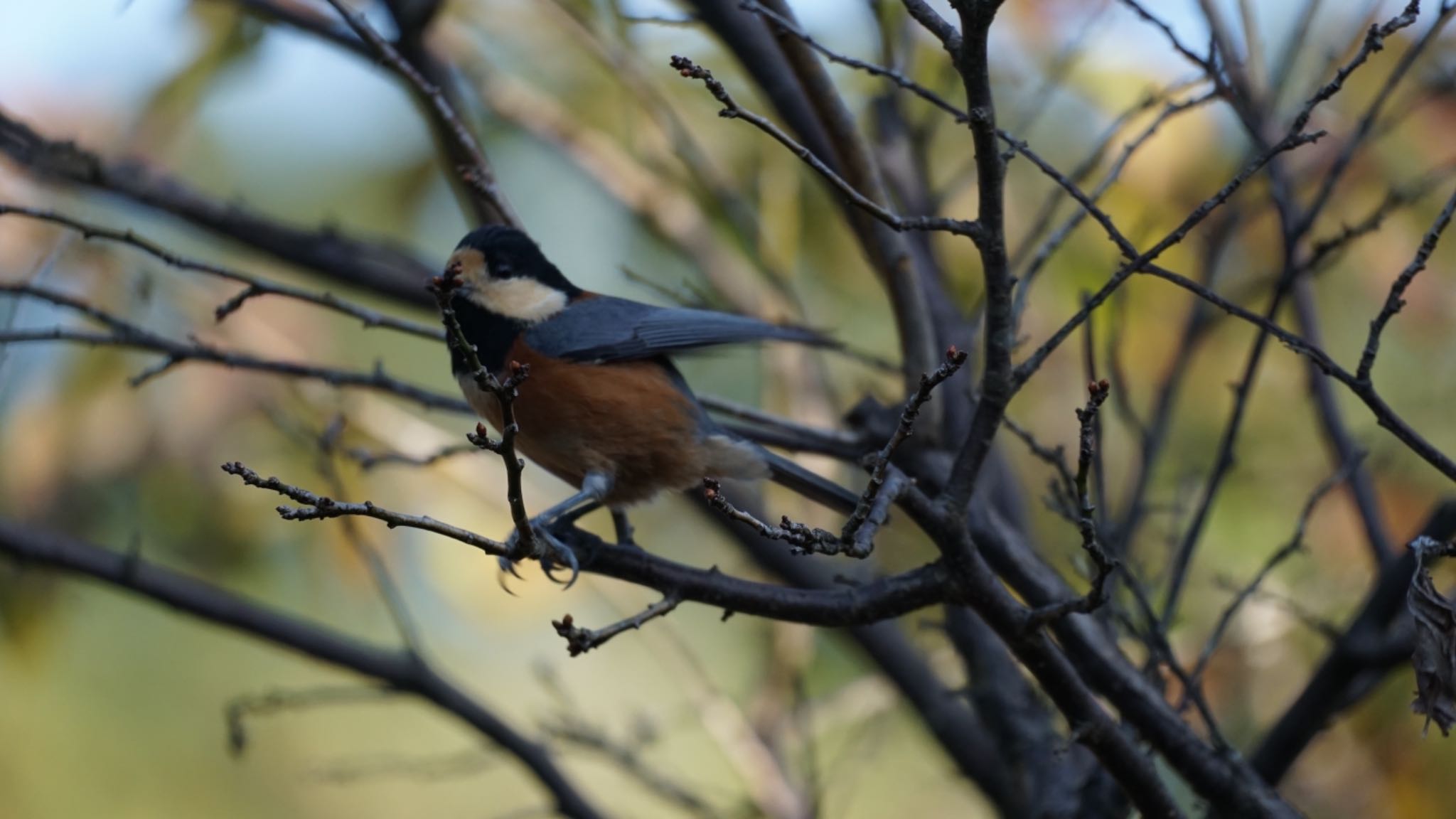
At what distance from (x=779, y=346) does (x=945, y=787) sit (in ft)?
8.70

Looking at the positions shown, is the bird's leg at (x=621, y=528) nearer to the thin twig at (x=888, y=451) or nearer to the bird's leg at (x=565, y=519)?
the bird's leg at (x=565, y=519)

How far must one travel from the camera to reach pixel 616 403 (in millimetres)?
3834

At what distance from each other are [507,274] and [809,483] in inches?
46.1

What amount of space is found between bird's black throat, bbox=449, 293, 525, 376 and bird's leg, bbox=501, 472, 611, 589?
488 mm

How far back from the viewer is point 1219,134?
523 centimetres

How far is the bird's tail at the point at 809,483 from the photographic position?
362cm

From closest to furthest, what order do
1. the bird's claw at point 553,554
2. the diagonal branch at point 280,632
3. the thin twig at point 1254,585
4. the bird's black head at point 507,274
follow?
the bird's claw at point 553,554 → the thin twig at point 1254,585 → the diagonal branch at point 280,632 → the bird's black head at point 507,274

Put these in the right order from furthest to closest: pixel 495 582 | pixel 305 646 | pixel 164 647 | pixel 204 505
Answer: pixel 164 647 < pixel 495 582 < pixel 204 505 < pixel 305 646

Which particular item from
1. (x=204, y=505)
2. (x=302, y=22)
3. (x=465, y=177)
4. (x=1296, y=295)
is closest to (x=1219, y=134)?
(x=1296, y=295)

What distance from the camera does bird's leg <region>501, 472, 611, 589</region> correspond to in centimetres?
314

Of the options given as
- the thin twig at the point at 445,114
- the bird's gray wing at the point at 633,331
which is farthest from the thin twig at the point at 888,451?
the thin twig at the point at 445,114

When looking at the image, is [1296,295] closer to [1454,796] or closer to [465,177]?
[1454,796]

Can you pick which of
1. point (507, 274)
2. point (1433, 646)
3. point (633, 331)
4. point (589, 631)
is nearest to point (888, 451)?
point (589, 631)

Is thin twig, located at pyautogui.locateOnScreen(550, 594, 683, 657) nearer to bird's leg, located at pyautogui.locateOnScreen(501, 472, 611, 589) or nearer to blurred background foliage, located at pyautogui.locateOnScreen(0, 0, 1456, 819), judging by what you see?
bird's leg, located at pyautogui.locateOnScreen(501, 472, 611, 589)
